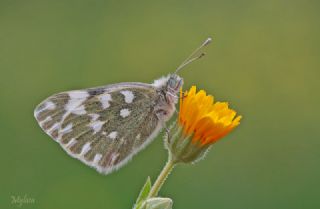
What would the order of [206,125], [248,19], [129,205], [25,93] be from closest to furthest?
[206,125] < [129,205] < [25,93] < [248,19]

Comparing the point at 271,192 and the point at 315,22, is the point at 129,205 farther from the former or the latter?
the point at 315,22

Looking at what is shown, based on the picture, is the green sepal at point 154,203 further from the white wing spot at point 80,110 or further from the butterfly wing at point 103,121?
the white wing spot at point 80,110

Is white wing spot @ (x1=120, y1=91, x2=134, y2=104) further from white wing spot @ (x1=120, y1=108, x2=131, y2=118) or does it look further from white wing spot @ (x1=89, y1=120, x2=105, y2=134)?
white wing spot @ (x1=89, y1=120, x2=105, y2=134)

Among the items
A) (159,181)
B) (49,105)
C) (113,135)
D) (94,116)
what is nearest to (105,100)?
(94,116)

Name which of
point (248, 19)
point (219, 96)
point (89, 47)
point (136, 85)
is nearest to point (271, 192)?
point (219, 96)

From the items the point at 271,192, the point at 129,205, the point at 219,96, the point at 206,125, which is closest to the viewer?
the point at 206,125

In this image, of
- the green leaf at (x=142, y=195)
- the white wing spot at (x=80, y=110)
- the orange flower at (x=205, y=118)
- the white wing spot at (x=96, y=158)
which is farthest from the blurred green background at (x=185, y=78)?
the green leaf at (x=142, y=195)

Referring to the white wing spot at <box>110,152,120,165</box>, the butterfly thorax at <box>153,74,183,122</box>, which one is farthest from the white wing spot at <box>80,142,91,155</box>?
the butterfly thorax at <box>153,74,183,122</box>

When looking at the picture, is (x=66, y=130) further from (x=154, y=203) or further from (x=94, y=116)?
(x=154, y=203)
